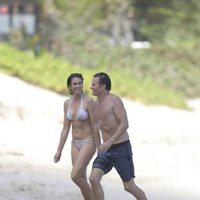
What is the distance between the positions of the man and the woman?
9 cm

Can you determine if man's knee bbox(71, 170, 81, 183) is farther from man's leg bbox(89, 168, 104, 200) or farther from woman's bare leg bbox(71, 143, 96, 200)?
man's leg bbox(89, 168, 104, 200)

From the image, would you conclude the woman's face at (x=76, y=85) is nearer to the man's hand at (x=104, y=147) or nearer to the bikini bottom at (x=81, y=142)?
the bikini bottom at (x=81, y=142)

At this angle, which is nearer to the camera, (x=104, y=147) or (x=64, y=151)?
(x=104, y=147)

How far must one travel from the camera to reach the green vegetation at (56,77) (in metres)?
18.3

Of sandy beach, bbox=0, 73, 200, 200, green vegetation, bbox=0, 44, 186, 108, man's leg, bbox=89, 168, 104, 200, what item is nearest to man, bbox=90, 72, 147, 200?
man's leg, bbox=89, 168, 104, 200

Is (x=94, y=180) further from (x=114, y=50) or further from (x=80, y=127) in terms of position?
(x=114, y=50)

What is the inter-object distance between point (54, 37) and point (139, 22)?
12.8 meters

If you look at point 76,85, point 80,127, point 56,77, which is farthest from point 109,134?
point 56,77

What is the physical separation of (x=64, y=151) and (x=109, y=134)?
19.6ft

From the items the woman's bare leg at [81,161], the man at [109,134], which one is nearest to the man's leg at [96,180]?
the man at [109,134]

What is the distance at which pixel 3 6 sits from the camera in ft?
89.0

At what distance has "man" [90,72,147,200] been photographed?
7.09 m

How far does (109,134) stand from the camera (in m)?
7.15

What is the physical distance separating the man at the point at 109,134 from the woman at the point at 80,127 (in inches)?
3.5
